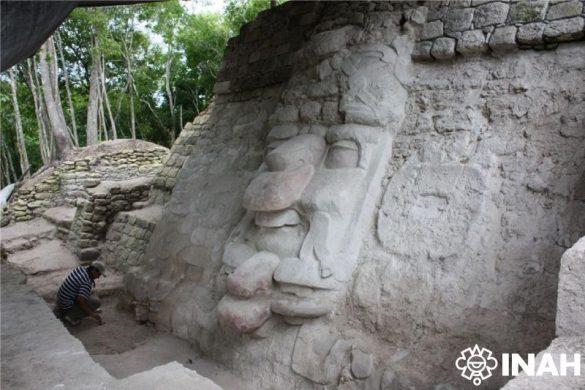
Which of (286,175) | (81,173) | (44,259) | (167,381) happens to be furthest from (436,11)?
(81,173)

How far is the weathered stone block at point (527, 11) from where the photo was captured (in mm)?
3021

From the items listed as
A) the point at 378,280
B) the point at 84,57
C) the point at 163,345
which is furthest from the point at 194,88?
the point at 378,280

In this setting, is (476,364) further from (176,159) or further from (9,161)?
(9,161)

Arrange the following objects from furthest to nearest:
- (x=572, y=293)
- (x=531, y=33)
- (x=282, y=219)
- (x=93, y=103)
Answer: (x=93, y=103) → (x=282, y=219) → (x=531, y=33) → (x=572, y=293)

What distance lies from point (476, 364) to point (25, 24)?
2.66 m

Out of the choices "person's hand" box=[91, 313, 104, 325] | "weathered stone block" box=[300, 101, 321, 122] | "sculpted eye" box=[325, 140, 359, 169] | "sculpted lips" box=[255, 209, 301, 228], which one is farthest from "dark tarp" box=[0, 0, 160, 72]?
"person's hand" box=[91, 313, 104, 325]

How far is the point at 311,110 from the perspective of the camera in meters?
3.79

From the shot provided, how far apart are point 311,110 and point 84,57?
15295mm

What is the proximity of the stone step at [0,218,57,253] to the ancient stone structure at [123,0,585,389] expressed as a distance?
5.63 meters

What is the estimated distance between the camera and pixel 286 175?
3416 mm

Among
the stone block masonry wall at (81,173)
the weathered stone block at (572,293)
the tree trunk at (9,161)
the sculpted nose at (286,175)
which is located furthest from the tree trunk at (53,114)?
the weathered stone block at (572,293)

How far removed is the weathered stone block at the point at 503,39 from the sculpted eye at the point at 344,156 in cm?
122

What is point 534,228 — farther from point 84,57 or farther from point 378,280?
point 84,57

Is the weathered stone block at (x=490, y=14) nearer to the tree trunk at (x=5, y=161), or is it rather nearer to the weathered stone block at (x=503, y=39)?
the weathered stone block at (x=503, y=39)
